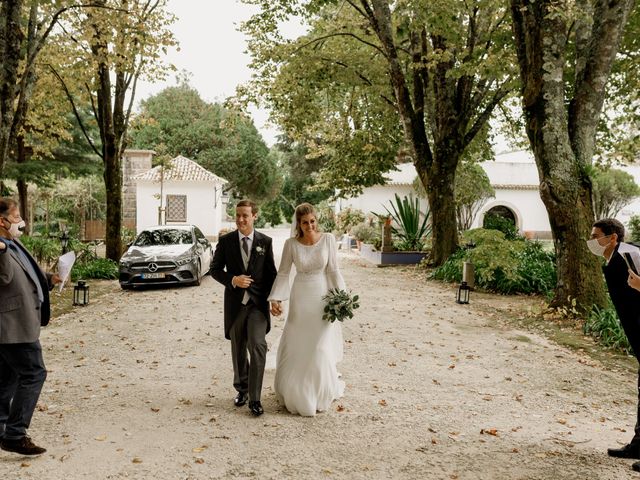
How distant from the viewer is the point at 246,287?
5.28m

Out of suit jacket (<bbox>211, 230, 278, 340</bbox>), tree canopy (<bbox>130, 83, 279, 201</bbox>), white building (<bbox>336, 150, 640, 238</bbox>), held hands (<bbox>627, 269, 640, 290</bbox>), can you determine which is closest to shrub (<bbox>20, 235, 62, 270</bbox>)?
suit jacket (<bbox>211, 230, 278, 340</bbox>)

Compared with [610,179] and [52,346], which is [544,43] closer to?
[52,346]

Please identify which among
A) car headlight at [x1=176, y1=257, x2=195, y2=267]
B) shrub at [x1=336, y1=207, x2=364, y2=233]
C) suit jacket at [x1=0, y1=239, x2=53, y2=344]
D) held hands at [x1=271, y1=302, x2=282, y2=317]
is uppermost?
shrub at [x1=336, y1=207, x2=364, y2=233]

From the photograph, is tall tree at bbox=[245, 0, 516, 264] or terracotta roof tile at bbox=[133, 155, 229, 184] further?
terracotta roof tile at bbox=[133, 155, 229, 184]

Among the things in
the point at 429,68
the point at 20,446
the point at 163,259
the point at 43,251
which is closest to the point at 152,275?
the point at 163,259

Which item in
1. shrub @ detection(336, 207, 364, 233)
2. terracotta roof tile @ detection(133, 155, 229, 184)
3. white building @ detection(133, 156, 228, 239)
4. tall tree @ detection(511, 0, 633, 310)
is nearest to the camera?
tall tree @ detection(511, 0, 633, 310)

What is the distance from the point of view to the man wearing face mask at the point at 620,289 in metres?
4.25

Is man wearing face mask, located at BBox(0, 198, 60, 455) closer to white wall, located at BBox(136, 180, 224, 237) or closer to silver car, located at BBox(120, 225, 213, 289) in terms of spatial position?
silver car, located at BBox(120, 225, 213, 289)

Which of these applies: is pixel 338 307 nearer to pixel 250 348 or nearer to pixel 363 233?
pixel 250 348

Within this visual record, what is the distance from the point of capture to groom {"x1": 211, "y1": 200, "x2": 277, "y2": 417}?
5383mm

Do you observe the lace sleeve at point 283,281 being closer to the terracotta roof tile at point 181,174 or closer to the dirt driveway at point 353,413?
the dirt driveway at point 353,413

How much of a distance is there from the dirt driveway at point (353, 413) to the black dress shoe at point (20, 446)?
8 centimetres

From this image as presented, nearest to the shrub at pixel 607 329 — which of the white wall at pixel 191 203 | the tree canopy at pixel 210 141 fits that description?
the white wall at pixel 191 203

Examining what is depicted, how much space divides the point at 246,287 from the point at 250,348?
0.58m
